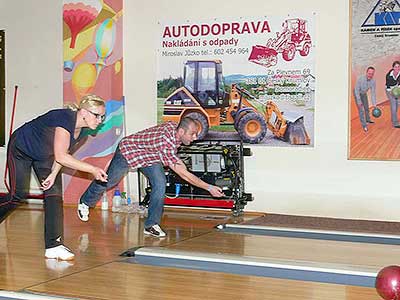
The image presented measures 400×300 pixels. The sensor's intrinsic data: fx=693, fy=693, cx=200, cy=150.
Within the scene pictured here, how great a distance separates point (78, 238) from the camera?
586 cm

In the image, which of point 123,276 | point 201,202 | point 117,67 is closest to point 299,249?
point 123,276

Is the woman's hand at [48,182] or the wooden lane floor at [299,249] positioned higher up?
the woman's hand at [48,182]

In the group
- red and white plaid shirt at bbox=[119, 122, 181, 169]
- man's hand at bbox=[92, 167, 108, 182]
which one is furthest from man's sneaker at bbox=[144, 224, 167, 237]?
man's hand at bbox=[92, 167, 108, 182]

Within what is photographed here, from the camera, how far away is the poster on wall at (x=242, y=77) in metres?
7.29

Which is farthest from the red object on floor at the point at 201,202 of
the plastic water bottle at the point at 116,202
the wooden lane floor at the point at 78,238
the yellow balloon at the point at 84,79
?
the yellow balloon at the point at 84,79

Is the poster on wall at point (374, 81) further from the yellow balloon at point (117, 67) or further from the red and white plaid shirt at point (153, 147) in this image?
the yellow balloon at point (117, 67)

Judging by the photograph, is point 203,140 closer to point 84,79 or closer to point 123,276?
point 84,79

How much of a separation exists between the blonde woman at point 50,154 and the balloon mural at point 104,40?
3301 millimetres

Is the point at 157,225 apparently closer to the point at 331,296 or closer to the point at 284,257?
the point at 284,257

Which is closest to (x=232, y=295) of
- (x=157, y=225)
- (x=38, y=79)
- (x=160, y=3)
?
(x=157, y=225)

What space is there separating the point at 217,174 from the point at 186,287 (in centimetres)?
321

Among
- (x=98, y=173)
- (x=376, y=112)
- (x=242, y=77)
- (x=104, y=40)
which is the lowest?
(x=98, y=173)

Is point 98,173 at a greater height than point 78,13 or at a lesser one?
lesser

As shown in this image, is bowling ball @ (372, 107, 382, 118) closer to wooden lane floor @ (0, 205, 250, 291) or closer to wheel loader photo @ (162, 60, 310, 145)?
wheel loader photo @ (162, 60, 310, 145)
